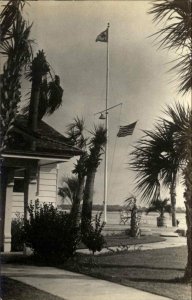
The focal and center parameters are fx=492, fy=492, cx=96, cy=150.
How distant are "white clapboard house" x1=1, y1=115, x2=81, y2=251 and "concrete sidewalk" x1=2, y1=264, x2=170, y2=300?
2154 mm

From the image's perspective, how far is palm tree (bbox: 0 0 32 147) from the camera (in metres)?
5.96

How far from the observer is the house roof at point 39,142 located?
958 cm

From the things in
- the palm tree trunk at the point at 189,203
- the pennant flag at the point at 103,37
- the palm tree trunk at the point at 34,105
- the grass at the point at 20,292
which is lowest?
the grass at the point at 20,292

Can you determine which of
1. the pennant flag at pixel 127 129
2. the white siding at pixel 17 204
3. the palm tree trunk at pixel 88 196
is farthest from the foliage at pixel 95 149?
the pennant flag at pixel 127 129

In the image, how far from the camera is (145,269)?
29.3 ft

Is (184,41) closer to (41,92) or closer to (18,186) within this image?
(41,92)

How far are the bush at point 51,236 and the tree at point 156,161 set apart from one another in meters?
2.24

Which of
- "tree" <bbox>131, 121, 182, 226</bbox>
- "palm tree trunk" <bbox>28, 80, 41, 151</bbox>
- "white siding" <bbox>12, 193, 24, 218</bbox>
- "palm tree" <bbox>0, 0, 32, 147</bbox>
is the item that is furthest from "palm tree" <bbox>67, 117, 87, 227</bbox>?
"palm tree" <bbox>0, 0, 32, 147</bbox>

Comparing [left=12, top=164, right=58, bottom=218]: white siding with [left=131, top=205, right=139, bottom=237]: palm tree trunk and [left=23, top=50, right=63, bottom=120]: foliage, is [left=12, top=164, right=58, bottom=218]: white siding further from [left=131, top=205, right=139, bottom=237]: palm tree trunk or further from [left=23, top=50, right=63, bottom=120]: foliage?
[left=131, top=205, right=139, bottom=237]: palm tree trunk

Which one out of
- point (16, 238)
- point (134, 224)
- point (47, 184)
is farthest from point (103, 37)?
point (134, 224)

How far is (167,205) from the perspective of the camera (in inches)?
1031

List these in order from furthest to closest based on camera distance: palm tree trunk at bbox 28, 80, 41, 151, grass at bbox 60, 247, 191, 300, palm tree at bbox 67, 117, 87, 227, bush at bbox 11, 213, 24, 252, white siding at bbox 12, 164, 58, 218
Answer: white siding at bbox 12, 164, 58, 218 → palm tree at bbox 67, 117, 87, 227 → bush at bbox 11, 213, 24, 252 → palm tree trunk at bbox 28, 80, 41, 151 → grass at bbox 60, 247, 191, 300

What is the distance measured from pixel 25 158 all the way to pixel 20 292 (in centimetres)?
404

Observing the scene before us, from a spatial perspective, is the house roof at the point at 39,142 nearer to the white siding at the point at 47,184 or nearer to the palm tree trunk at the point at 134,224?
the white siding at the point at 47,184
